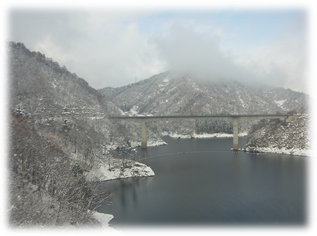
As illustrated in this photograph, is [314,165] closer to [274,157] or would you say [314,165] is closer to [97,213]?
[274,157]

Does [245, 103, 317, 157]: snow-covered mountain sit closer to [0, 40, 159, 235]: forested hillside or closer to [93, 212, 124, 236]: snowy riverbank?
[0, 40, 159, 235]: forested hillside

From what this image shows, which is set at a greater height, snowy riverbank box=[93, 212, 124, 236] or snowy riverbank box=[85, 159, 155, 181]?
snowy riverbank box=[85, 159, 155, 181]

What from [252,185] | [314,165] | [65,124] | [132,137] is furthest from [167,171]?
[132,137]

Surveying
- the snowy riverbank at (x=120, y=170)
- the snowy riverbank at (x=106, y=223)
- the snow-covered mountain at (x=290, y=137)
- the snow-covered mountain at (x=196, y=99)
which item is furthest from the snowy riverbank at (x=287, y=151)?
the snowy riverbank at (x=106, y=223)

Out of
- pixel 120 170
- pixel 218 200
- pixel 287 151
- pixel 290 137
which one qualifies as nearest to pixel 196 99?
pixel 290 137

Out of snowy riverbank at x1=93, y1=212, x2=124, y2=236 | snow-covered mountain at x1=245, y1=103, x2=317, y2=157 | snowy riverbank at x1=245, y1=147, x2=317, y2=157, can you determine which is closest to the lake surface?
snowy riverbank at x1=93, y1=212, x2=124, y2=236

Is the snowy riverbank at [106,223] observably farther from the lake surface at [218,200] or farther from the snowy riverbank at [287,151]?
the snowy riverbank at [287,151]

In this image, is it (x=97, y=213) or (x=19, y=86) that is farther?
(x=19, y=86)
